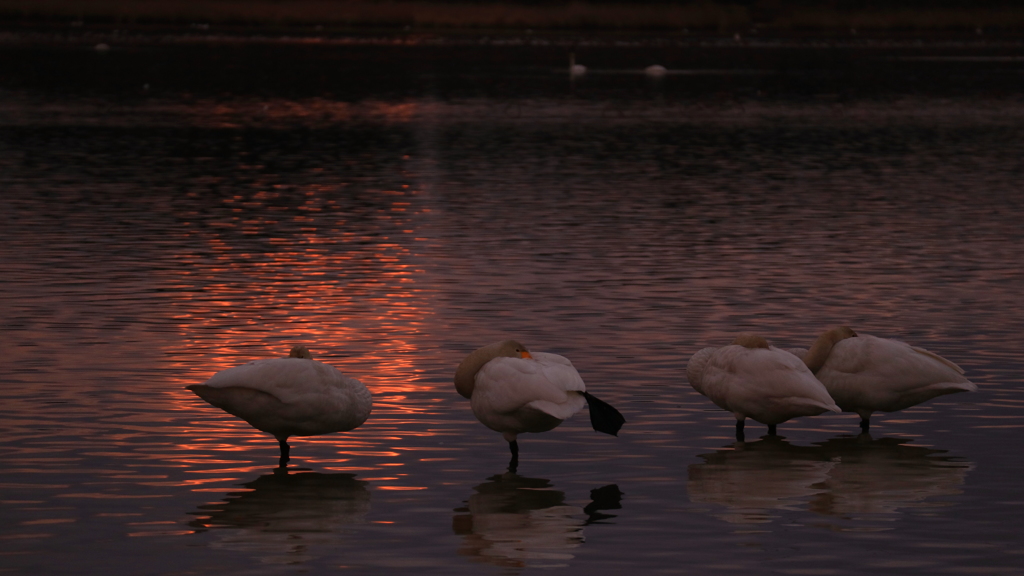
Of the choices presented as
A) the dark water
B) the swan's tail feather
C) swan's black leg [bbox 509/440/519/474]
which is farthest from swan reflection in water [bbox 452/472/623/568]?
the swan's tail feather

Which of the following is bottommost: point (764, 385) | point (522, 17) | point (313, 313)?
point (522, 17)

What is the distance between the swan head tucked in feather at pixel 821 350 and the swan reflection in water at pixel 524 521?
2.48m

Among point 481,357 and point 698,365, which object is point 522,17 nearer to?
point 698,365

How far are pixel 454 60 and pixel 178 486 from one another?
81213mm

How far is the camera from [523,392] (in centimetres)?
1152

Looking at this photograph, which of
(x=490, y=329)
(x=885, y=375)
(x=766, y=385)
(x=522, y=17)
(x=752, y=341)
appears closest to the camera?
(x=766, y=385)

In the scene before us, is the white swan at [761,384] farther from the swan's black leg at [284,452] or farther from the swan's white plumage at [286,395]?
the swan's black leg at [284,452]

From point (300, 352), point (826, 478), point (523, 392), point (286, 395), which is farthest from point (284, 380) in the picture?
point (826, 478)

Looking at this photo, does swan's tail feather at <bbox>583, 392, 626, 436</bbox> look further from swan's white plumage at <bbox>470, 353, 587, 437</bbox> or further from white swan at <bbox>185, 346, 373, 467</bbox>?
white swan at <bbox>185, 346, 373, 467</bbox>

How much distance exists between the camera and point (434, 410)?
13812 mm

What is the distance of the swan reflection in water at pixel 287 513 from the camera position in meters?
10.1

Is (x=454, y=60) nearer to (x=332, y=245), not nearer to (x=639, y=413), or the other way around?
(x=332, y=245)

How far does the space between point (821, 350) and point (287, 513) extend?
4632 mm

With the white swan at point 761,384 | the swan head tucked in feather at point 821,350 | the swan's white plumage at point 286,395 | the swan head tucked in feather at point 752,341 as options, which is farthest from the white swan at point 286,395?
the swan head tucked in feather at point 821,350
